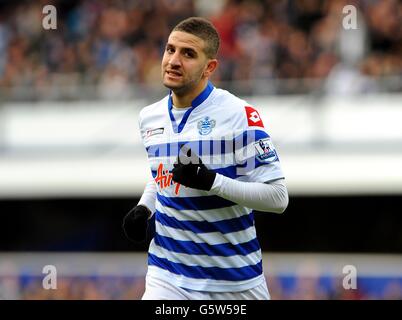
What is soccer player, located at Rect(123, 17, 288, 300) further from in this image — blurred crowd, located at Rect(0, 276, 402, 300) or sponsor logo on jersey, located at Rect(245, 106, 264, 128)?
blurred crowd, located at Rect(0, 276, 402, 300)

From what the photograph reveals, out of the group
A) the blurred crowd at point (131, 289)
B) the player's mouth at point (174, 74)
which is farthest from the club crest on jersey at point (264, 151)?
the blurred crowd at point (131, 289)

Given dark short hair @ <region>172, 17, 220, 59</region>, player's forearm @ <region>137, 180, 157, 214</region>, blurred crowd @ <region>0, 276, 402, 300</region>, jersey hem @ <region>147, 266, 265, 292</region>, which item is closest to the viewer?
jersey hem @ <region>147, 266, 265, 292</region>

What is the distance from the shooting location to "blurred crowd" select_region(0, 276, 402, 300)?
12500 millimetres

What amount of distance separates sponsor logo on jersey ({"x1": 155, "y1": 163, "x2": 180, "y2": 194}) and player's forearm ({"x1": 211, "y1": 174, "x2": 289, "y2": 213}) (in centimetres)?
37

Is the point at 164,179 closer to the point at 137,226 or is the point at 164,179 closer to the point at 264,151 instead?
the point at 137,226

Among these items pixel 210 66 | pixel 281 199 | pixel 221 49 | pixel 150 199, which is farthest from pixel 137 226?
pixel 221 49

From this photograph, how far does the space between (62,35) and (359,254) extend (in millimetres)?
5878

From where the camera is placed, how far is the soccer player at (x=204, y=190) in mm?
5938

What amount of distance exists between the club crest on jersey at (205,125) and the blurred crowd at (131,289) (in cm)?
647

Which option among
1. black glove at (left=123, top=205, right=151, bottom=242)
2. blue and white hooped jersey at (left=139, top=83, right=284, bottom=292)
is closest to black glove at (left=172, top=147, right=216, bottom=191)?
blue and white hooped jersey at (left=139, top=83, right=284, bottom=292)

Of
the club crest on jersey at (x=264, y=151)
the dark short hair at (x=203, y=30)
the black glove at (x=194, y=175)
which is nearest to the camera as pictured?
the black glove at (x=194, y=175)

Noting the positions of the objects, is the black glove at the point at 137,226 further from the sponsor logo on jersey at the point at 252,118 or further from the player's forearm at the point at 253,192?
the sponsor logo on jersey at the point at 252,118

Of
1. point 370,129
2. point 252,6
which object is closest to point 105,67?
point 252,6

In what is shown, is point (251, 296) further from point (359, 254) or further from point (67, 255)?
point (67, 255)
